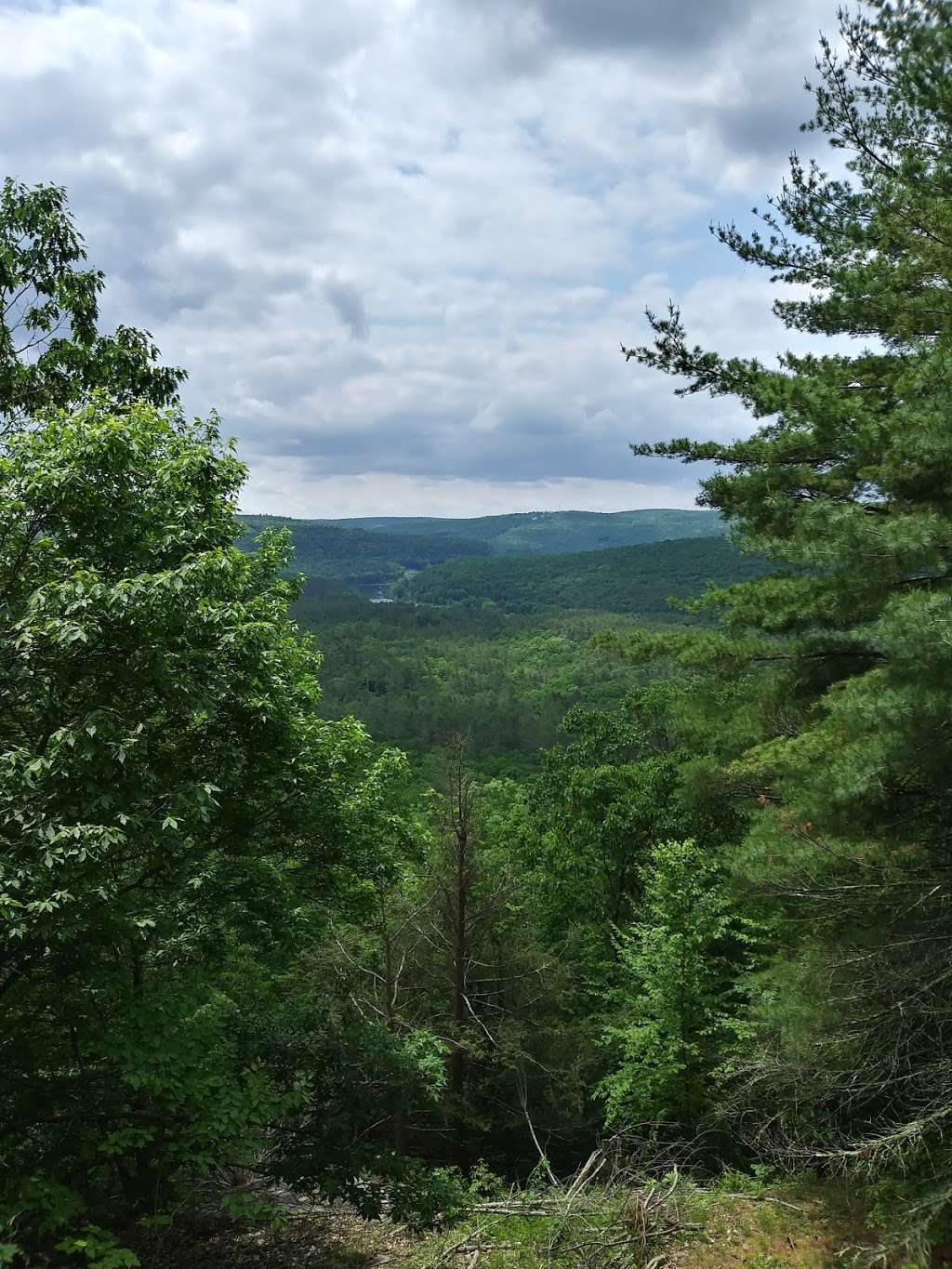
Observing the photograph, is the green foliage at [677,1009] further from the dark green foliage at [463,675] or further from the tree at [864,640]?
the dark green foliage at [463,675]

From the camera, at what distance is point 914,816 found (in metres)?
6.78

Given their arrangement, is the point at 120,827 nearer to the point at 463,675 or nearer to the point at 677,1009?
the point at 677,1009

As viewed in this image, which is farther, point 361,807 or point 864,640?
point 361,807

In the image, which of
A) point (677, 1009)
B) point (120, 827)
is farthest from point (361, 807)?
point (120, 827)

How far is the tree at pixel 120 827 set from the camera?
5574 mm

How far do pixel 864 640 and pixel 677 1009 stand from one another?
9.90 metres

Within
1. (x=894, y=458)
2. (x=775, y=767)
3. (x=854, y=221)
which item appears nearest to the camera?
(x=894, y=458)

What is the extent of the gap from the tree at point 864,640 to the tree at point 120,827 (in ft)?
14.3

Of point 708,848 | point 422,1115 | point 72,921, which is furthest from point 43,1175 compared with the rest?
point 708,848

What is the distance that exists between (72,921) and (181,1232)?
5.87 m

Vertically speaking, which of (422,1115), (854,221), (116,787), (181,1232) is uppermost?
(854,221)

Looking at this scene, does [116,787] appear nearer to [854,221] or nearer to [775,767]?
[775,767]

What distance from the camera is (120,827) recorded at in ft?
18.5

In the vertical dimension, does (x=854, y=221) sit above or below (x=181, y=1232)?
above
